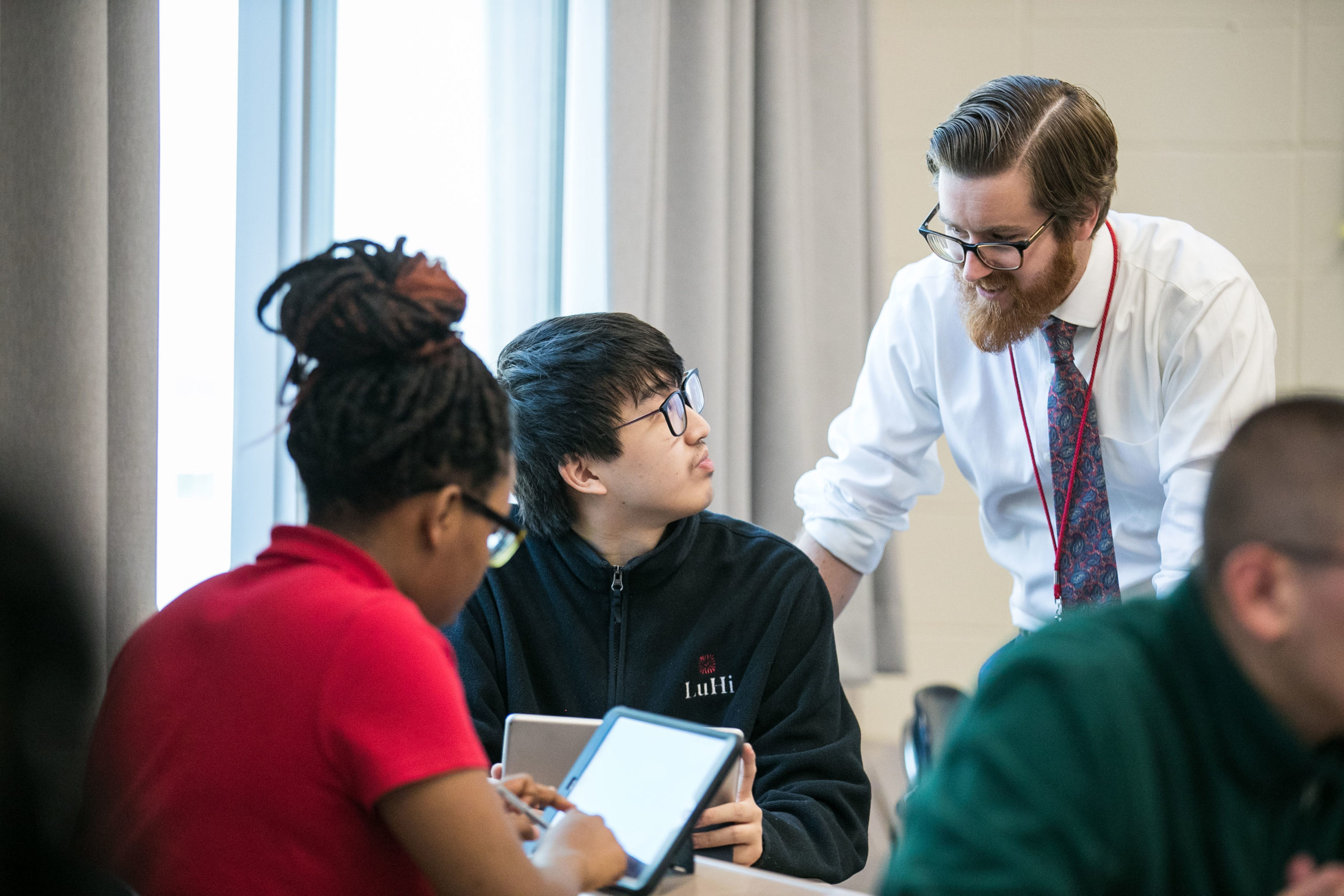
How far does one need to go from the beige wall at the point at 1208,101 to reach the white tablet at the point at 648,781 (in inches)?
83.5

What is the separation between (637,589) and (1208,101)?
2.42m

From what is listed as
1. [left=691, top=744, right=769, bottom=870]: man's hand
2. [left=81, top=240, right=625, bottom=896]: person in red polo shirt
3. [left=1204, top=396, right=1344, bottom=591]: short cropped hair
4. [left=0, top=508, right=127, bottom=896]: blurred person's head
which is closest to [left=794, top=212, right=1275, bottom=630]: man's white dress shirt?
[left=691, top=744, right=769, bottom=870]: man's hand

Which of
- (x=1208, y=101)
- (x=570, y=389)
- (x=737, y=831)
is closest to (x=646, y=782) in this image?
(x=737, y=831)

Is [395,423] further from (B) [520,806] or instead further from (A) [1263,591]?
(A) [1263,591]

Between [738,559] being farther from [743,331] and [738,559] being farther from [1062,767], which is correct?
[743,331]

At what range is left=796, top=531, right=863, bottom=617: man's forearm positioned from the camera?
229 cm

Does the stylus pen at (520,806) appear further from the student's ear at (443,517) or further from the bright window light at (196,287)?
the bright window light at (196,287)

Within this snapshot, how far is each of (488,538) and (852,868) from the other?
2.53ft

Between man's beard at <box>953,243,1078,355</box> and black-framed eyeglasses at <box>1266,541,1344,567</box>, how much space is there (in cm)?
116

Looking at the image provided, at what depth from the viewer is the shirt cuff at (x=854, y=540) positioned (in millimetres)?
2268

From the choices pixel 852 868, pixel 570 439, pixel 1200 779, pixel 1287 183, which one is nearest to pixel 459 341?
pixel 570 439

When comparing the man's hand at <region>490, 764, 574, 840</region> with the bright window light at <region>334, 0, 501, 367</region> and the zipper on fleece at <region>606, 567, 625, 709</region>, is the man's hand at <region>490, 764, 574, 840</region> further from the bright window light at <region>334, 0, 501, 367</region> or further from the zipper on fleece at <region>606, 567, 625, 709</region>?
the bright window light at <region>334, 0, 501, 367</region>

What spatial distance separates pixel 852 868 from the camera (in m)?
1.54

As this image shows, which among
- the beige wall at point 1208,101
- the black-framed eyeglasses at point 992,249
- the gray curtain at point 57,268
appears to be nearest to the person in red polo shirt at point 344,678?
the gray curtain at point 57,268
